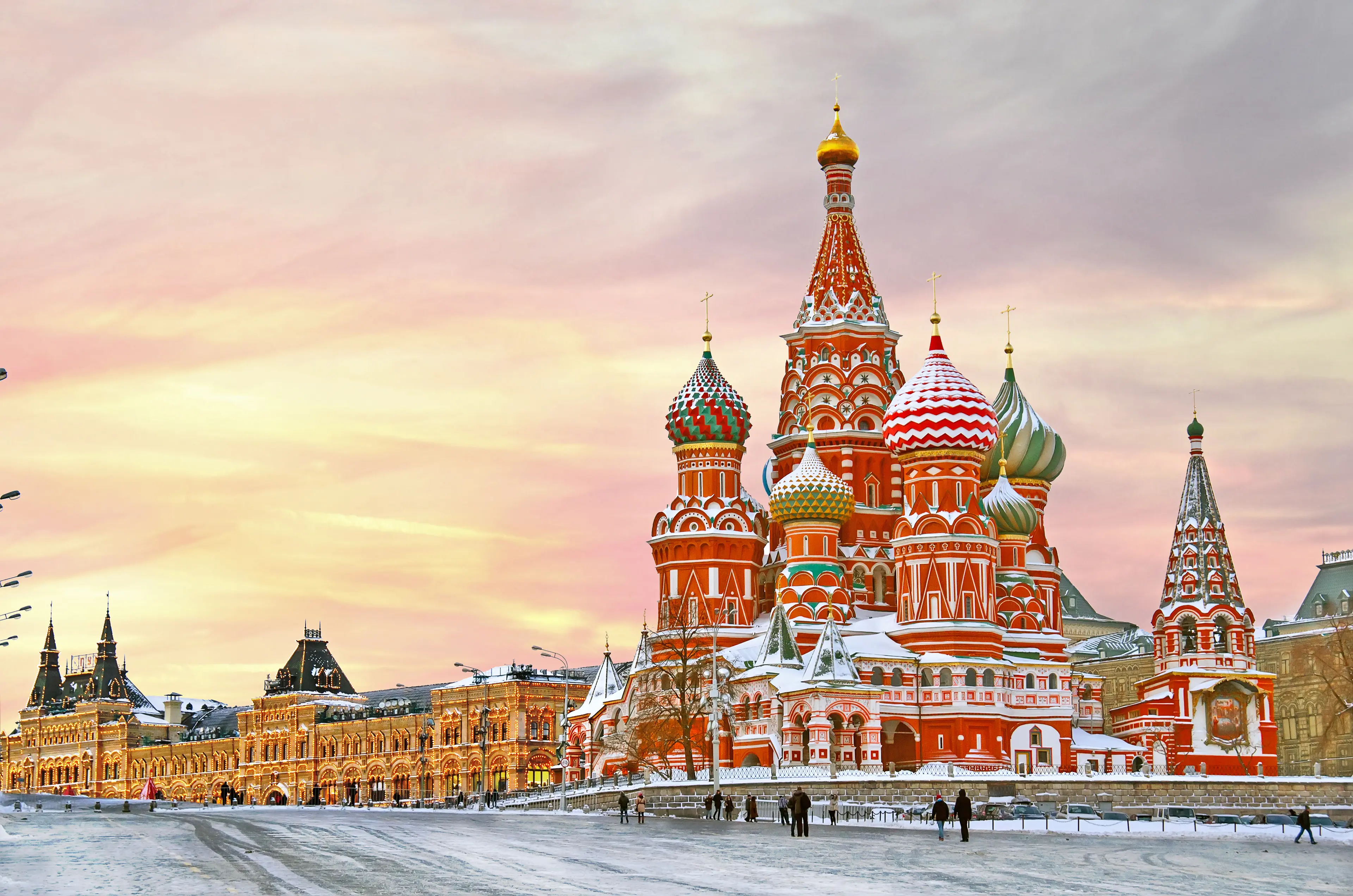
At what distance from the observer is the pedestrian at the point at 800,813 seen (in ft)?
130

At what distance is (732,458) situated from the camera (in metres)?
76.2

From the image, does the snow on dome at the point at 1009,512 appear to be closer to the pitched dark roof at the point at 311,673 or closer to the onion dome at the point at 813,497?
the onion dome at the point at 813,497

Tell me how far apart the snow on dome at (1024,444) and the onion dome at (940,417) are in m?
9.43

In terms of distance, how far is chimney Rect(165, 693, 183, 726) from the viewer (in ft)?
526

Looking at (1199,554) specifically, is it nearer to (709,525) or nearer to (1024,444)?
(1024,444)

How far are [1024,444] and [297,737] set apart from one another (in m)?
71.6

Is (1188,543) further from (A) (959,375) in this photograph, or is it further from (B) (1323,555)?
(B) (1323,555)

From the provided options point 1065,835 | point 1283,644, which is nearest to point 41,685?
point 1283,644

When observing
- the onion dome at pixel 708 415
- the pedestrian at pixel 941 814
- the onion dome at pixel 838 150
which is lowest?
the pedestrian at pixel 941 814

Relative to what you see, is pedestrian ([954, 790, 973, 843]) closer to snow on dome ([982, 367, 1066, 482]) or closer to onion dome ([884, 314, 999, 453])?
onion dome ([884, 314, 999, 453])

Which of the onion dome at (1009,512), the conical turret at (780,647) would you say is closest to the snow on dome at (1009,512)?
the onion dome at (1009,512)

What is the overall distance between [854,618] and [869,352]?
12.6m

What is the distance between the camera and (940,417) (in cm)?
7106

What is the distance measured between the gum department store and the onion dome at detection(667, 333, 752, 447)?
0.32 ft
